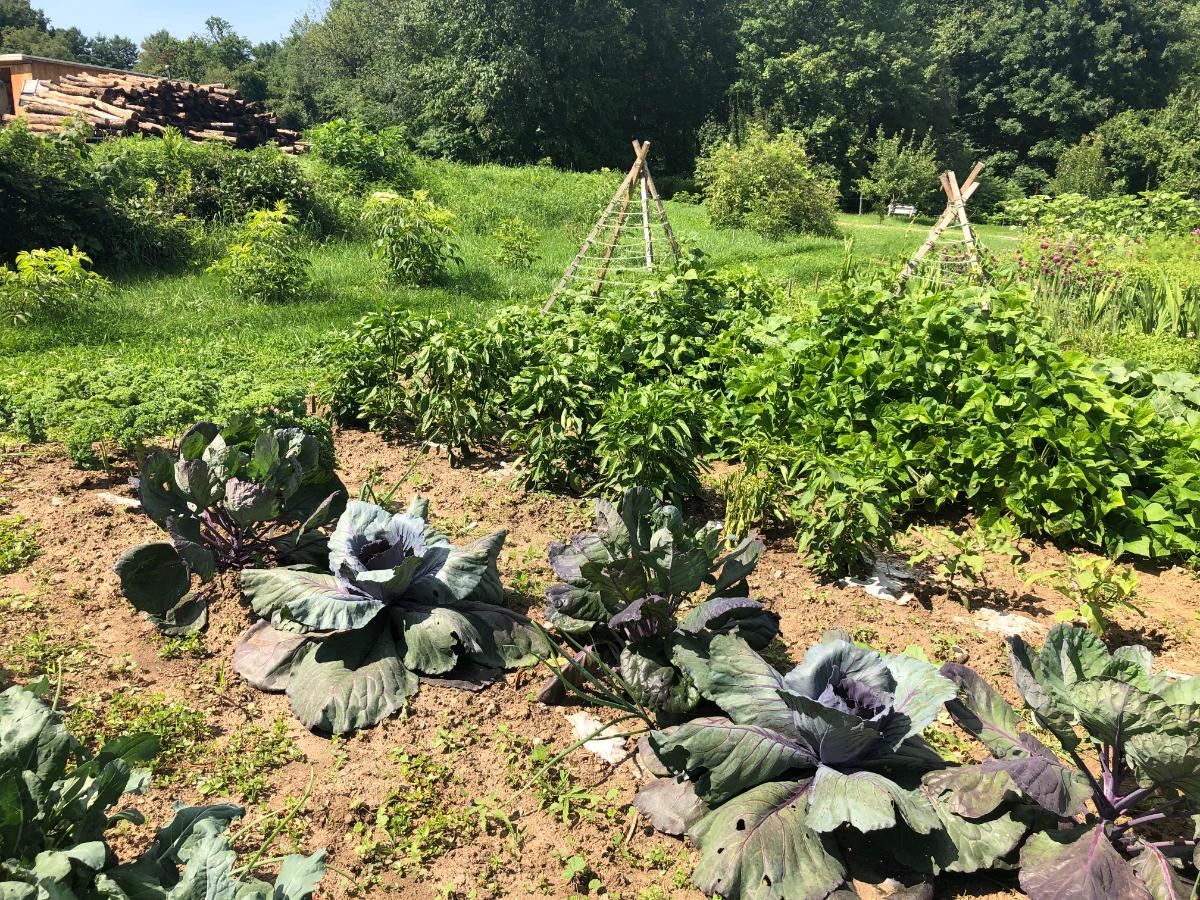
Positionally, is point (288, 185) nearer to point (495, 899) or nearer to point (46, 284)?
point (46, 284)

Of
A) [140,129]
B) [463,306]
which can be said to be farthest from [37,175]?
[140,129]

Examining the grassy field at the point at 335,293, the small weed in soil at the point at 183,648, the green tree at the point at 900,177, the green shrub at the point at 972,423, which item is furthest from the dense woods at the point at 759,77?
the small weed in soil at the point at 183,648

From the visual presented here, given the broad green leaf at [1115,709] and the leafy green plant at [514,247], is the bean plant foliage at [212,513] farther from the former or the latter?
the leafy green plant at [514,247]

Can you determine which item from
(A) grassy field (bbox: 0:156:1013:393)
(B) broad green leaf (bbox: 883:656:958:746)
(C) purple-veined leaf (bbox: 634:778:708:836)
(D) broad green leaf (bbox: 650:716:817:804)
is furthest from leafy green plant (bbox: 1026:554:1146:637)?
(A) grassy field (bbox: 0:156:1013:393)

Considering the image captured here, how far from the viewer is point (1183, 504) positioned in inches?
159

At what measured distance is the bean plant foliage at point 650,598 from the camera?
2701 mm

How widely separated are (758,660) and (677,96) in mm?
33525

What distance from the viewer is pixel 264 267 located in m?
8.59

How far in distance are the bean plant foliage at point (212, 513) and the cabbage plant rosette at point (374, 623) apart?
0.87 feet

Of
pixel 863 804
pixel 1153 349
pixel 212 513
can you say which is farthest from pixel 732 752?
pixel 1153 349

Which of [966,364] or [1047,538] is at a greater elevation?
[966,364]

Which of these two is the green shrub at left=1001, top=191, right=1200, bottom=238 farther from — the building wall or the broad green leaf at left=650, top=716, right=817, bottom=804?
the building wall

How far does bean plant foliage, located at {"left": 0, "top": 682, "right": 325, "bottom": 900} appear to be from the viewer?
1.71 metres

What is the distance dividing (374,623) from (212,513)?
0.89m
